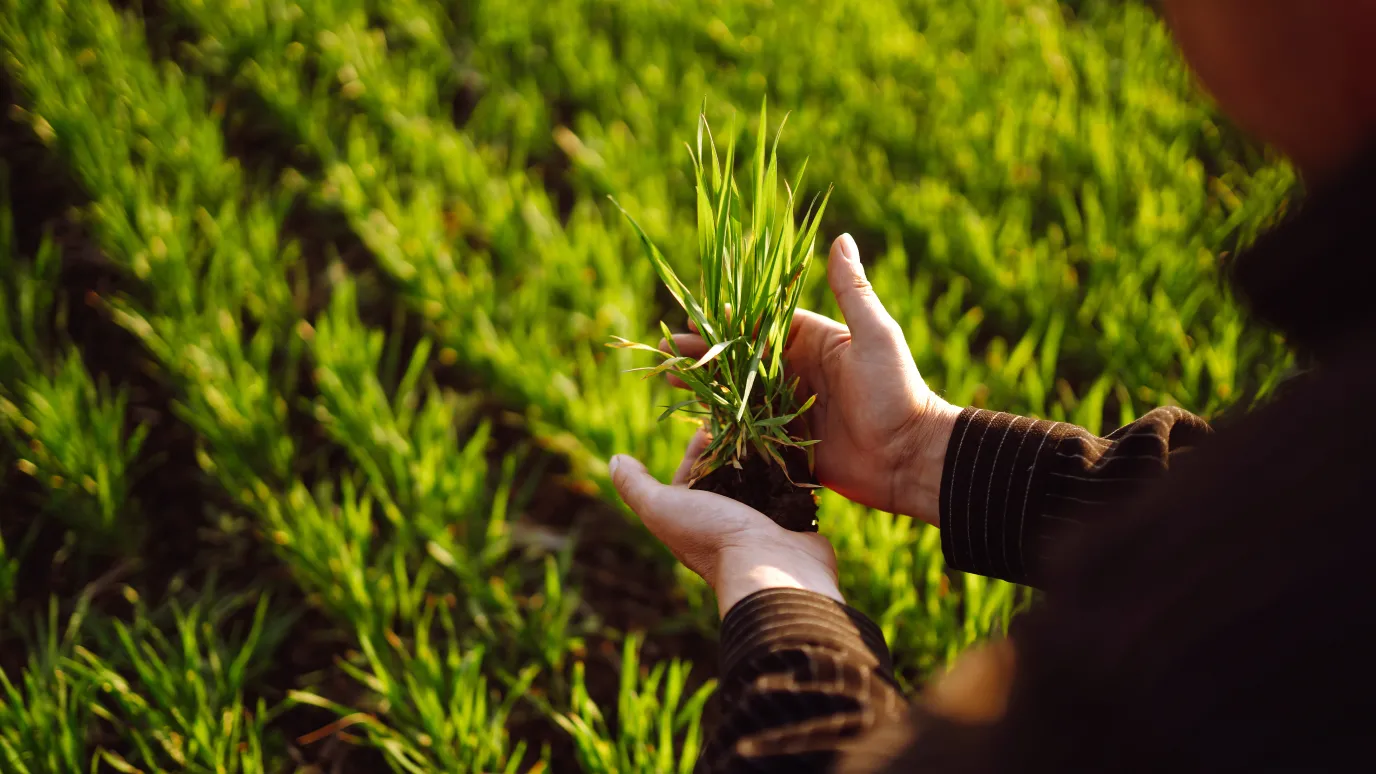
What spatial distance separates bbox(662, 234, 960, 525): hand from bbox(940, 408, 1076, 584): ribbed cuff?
0.30 feet

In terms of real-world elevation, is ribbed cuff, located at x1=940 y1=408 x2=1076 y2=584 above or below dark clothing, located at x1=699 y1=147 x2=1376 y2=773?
below

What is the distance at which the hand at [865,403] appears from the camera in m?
1.24

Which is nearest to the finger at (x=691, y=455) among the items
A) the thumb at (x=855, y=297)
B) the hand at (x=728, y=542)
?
the hand at (x=728, y=542)

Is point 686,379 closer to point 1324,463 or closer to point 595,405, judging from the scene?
point 595,405

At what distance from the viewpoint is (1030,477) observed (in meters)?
1.13

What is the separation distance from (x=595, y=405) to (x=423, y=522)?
0.39 m

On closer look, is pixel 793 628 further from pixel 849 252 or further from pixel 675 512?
pixel 849 252

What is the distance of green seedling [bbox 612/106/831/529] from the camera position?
1.07 metres

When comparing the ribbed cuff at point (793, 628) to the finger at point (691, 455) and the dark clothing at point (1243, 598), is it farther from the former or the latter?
the finger at point (691, 455)

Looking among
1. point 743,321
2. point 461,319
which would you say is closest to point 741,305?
point 743,321

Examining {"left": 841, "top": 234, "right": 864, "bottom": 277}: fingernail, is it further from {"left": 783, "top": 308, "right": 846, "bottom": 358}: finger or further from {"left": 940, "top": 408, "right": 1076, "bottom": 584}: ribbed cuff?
{"left": 940, "top": 408, "right": 1076, "bottom": 584}: ribbed cuff

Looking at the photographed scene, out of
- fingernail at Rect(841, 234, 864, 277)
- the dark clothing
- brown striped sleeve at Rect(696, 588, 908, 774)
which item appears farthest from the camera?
fingernail at Rect(841, 234, 864, 277)

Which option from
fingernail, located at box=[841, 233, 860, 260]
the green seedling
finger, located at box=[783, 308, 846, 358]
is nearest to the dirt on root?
the green seedling

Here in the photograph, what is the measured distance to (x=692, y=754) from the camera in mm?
1268
